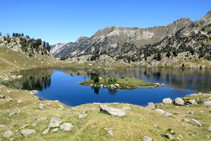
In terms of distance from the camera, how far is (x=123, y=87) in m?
111

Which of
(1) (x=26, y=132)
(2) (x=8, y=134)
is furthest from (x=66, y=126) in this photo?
(2) (x=8, y=134)

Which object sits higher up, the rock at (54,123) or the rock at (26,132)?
the rock at (54,123)

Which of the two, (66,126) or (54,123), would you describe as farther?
(54,123)

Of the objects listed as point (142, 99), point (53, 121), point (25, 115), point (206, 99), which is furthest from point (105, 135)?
point (142, 99)

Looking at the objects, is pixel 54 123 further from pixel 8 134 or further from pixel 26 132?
pixel 8 134

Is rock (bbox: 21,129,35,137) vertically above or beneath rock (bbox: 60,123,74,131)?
beneath

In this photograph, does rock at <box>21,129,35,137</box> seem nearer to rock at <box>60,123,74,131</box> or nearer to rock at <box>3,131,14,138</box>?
rock at <box>3,131,14,138</box>

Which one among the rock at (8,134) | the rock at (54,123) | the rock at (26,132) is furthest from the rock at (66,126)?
the rock at (8,134)

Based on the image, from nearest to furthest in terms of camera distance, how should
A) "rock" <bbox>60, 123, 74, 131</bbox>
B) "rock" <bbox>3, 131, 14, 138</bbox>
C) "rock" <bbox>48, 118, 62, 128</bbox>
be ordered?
"rock" <bbox>3, 131, 14, 138</bbox> < "rock" <bbox>60, 123, 74, 131</bbox> < "rock" <bbox>48, 118, 62, 128</bbox>

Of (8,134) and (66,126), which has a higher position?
(66,126)

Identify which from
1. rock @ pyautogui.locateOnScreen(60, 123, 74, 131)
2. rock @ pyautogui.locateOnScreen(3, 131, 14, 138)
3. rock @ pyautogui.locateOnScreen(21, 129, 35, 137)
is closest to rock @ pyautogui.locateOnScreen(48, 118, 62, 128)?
rock @ pyautogui.locateOnScreen(60, 123, 74, 131)

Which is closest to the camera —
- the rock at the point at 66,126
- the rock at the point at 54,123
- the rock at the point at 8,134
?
the rock at the point at 8,134

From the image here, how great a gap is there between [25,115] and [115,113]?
21241mm

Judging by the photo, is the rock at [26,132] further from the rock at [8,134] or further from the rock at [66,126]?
the rock at [66,126]
